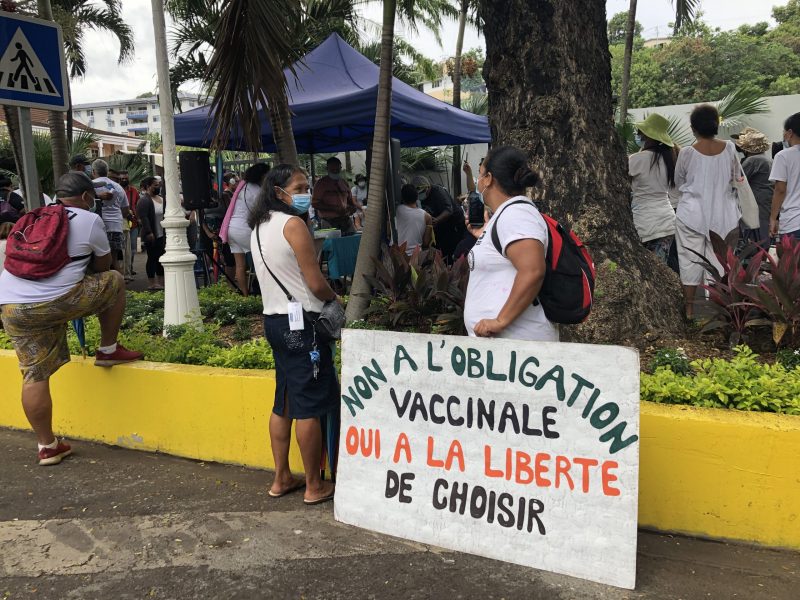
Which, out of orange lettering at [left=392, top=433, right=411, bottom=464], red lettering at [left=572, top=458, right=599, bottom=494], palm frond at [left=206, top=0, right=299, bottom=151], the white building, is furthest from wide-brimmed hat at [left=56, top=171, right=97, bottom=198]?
the white building

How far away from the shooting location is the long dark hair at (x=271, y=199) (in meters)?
3.60

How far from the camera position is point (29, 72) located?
4.82m

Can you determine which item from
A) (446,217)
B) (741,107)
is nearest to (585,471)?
(446,217)

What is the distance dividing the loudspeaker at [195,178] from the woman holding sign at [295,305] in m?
4.34

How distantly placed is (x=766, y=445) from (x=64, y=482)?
374 cm

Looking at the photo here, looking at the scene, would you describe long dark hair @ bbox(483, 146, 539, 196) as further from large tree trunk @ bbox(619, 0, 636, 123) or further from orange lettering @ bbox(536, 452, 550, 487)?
large tree trunk @ bbox(619, 0, 636, 123)

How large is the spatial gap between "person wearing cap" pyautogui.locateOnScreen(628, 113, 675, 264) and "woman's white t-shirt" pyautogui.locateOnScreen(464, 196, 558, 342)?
120 inches

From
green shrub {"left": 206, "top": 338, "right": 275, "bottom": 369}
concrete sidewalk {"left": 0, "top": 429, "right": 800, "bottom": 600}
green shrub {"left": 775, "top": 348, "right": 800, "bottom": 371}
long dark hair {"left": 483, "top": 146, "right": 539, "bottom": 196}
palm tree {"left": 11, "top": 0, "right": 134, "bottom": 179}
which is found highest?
palm tree {"left": 11, "top": 0, "right": 134, "bottom": 179}

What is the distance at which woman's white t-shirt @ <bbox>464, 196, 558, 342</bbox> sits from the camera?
116 inches

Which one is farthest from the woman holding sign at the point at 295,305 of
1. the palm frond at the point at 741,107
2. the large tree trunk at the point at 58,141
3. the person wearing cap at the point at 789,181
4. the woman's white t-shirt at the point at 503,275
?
the palm frond at the point at 741,107

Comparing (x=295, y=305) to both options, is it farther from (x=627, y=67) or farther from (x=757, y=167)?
(x=627, y=67)

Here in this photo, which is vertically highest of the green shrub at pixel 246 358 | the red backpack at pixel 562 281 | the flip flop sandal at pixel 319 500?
the red backpack at pixel 562 281

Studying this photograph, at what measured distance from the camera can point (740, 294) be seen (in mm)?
4410

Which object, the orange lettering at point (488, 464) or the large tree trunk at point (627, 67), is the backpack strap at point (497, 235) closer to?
the orange lettering at point (488, 464)
